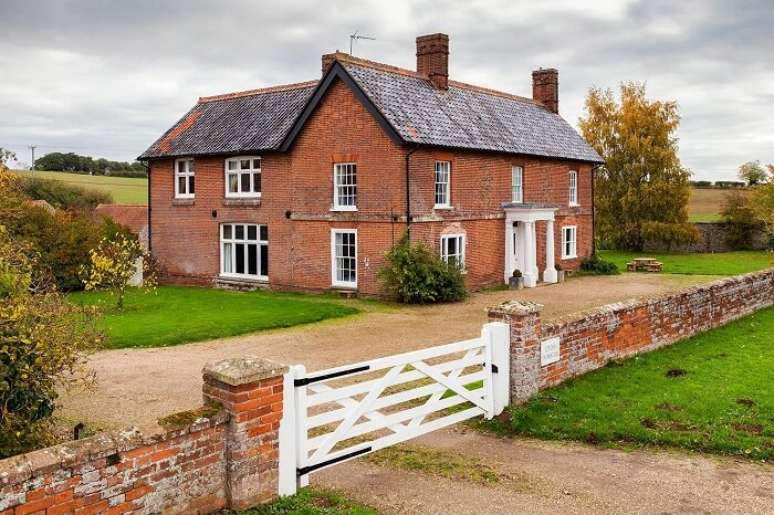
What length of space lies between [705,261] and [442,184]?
23.4 meters

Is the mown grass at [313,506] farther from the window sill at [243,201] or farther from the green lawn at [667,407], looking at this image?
the window sill at [243,201]

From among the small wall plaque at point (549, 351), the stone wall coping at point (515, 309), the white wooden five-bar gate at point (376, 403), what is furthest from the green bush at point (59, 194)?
the white wooden five-bar gate at point (376, 403)

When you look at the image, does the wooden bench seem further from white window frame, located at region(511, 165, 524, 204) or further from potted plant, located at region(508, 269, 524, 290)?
potted plant, located at region(508, 269, 524, 290)

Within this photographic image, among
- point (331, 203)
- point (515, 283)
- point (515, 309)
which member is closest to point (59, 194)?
point (331, 203)

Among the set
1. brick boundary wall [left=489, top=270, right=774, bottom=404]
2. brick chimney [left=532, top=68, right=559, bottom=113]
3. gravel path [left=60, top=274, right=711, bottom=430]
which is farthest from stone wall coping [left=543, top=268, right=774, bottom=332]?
brick chimney [left=532, top=68, right=559, bottom=113]

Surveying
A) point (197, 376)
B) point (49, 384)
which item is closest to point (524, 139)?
point (197, 376)

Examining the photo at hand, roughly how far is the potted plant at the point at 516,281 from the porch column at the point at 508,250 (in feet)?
1.09

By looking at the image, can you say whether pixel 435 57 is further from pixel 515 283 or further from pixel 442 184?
pixel 515 283

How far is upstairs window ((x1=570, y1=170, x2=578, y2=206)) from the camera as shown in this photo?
3403cm

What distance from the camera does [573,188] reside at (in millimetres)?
34156

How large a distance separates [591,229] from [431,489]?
29903 millimetres

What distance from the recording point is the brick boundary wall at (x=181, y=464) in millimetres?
5316

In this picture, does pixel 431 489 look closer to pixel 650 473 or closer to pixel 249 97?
pixel 650 473

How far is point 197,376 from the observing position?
42.3 feet
